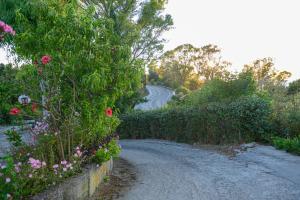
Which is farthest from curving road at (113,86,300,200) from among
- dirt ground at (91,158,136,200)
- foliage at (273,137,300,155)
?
foliage at (273,137,300,155)

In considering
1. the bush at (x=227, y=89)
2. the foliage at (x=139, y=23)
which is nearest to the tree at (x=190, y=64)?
the foliage at (x=139, y=23)

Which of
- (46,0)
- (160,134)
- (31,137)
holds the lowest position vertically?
(160,134)

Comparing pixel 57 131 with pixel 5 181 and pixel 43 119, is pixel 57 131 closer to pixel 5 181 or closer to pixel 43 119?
pixel 43 119

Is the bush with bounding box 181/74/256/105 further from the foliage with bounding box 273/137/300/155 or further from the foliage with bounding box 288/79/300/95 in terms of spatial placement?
A: the foliage with bounding box 288/79/300/95

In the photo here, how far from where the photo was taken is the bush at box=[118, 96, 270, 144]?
13.0 m

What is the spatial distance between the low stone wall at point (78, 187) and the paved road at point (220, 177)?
0.67 m

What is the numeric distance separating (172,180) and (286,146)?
4.31 meters

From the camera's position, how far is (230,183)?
293 inches

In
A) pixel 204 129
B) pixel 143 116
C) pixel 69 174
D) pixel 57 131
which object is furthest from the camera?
pixel 143 116

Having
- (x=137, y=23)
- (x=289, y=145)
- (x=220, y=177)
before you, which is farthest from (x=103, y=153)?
(x=137, y=23)

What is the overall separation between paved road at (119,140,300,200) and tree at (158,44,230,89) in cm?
4219

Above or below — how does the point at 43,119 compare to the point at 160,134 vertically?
above

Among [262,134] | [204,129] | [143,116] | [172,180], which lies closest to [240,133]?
[262,134]

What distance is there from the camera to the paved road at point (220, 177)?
21.8ft
